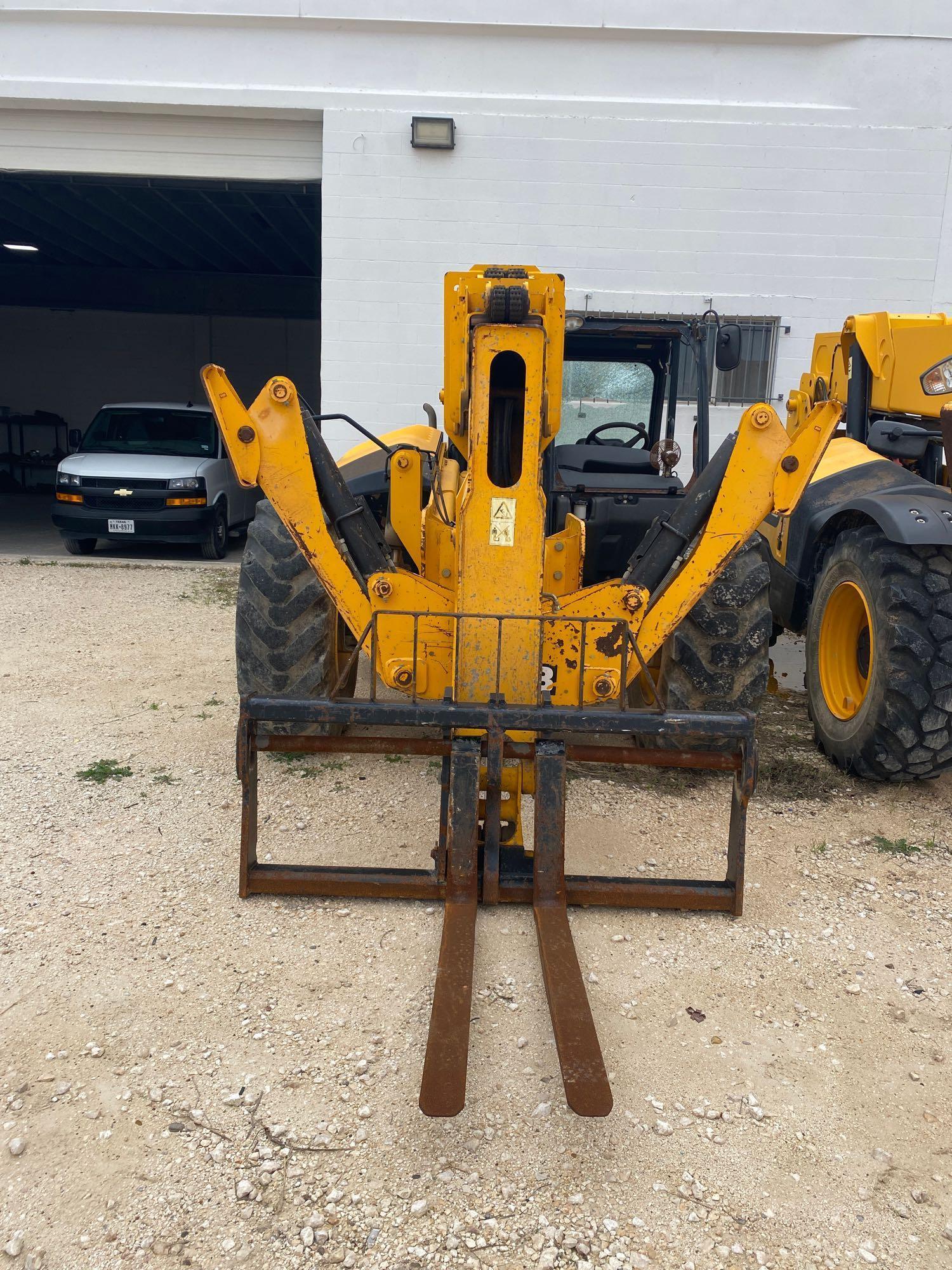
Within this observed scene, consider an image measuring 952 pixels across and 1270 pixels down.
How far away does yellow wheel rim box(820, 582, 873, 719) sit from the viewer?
489cm

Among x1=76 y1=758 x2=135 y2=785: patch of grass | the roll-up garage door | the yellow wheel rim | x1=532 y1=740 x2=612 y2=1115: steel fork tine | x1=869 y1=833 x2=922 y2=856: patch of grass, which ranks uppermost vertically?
the roll-up garage door

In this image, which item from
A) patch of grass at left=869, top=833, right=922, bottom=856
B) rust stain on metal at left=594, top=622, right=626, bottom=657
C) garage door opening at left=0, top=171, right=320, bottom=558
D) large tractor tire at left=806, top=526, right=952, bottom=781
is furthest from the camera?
garage door opening at left=0, top=171, right=320, bottom=558

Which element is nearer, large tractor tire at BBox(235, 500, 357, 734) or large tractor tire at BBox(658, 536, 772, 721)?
large tractor tire at BBox(658, 536, 772, 721)

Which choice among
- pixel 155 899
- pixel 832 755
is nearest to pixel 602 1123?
pixel 155 899

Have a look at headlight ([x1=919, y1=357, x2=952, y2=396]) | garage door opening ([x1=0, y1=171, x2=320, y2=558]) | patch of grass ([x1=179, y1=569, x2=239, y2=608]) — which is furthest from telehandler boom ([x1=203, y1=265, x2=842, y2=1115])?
garage door opening ([x1=0, y1=171, x2=320, y2=558])

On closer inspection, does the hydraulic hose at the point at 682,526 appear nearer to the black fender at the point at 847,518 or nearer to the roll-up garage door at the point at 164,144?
the black fender at the point at 847,518

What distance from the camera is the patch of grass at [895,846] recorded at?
396 cm

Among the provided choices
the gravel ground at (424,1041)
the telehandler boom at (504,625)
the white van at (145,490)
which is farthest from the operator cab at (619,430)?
the white van at (145,490)

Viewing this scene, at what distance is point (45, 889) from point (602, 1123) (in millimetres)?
2156

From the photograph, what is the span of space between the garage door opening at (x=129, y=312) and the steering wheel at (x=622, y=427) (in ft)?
33.1

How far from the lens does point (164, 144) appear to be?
9.81 meters

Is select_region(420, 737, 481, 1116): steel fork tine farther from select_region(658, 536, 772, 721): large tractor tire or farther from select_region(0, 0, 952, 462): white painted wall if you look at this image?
select_region(0, 0, 952, 462): white painted wall

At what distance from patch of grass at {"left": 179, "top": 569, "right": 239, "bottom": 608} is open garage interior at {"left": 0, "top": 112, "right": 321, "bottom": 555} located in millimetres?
2614

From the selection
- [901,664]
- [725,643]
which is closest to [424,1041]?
[725,643]
